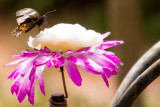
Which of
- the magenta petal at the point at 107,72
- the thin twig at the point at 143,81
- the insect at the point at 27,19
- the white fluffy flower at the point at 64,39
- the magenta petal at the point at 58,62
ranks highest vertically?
the insect at the point at 27,19

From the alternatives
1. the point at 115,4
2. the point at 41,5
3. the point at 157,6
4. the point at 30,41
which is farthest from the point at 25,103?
the point at 41,5

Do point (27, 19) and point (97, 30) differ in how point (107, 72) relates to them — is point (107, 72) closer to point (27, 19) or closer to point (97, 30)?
point (27, 19)

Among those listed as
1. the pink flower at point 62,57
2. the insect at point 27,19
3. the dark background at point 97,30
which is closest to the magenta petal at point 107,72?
the pink flower at point 62,57

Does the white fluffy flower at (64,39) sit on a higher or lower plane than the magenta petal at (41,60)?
higher

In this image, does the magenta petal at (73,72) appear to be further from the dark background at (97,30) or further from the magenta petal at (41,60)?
the dark background at (97,30)

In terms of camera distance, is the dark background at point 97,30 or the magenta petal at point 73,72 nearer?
the magenta petal at point 73,72

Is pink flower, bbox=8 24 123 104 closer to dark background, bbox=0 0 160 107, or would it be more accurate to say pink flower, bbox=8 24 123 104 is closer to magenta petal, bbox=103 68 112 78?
magenta petal, bbox=103 68 112 78

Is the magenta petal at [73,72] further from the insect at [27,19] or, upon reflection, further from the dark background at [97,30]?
the dark background at [97,30]

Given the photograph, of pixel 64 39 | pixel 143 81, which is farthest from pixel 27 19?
pixel 143 81
